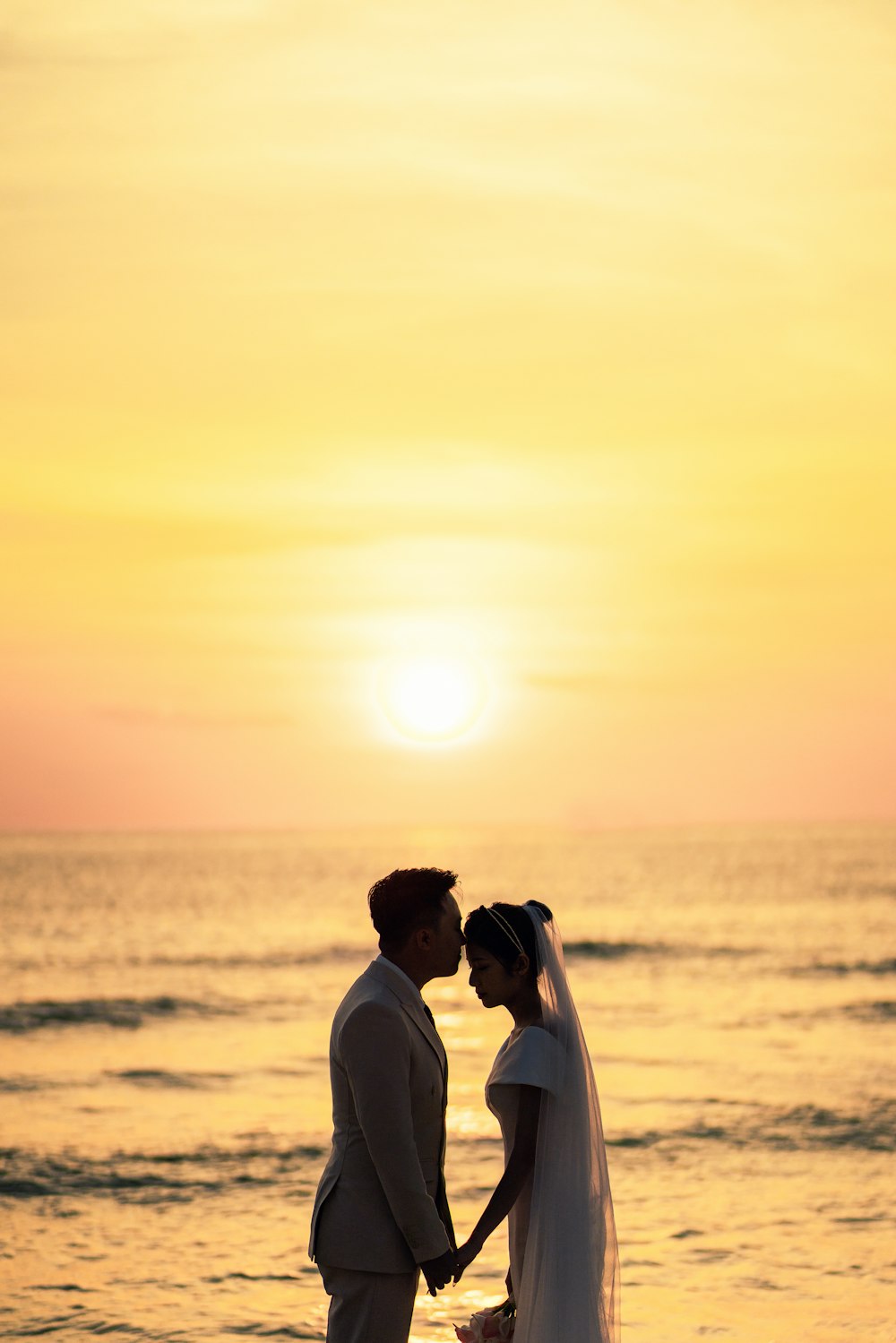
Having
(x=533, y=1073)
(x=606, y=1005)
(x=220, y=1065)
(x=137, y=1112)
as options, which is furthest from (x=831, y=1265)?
(x=606, y=1005)

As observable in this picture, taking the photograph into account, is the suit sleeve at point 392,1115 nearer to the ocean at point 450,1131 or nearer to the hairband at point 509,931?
the hairband at point 509,931

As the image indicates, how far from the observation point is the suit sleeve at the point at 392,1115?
430 cm

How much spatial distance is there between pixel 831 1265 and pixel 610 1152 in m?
4.73

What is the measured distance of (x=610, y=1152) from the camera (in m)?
15.2

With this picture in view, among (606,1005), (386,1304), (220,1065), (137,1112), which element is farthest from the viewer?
(606,1005)

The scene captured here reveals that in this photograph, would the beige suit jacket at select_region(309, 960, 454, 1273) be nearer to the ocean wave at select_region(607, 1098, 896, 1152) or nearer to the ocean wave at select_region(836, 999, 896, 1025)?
the ocean wave at select_region(607, 1098, 896, 1152)

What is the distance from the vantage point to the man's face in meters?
4.52

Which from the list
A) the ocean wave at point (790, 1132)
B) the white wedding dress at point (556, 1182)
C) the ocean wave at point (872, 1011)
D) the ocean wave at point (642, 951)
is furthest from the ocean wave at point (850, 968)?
the white wedding dress at point (556, 1182)

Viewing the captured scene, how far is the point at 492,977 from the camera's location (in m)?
4.70

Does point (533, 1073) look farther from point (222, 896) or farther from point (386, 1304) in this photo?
point (222, 896)

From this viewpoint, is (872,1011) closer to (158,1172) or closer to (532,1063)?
(158,1172)

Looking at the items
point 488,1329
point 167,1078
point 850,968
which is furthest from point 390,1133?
point 850,968

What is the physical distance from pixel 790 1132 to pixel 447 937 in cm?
1324

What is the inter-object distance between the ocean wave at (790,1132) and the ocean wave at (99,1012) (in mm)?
14622
